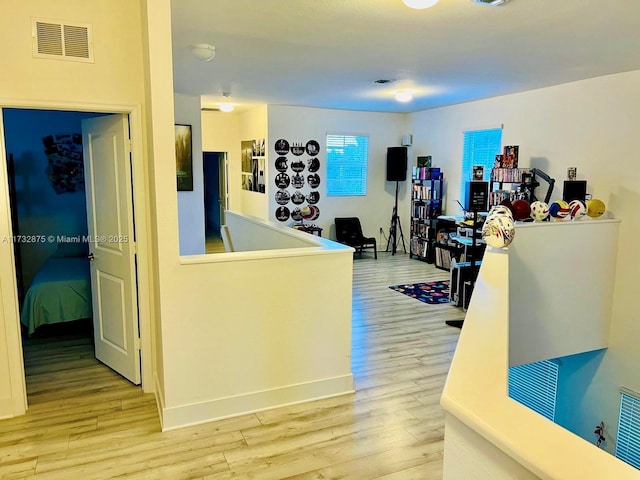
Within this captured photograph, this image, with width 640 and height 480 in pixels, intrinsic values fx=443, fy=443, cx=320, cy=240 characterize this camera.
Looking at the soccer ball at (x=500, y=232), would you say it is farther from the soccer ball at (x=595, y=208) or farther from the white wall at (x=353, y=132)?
the white wall at (x=353, y=132)

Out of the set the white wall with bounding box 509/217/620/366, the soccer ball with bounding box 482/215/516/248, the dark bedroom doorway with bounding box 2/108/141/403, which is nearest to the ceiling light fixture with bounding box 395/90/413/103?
the white wall with bounding box 509/217/620/366

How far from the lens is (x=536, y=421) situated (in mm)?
957

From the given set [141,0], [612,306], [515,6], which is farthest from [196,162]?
[612,306]

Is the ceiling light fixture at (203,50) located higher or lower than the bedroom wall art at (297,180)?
higher

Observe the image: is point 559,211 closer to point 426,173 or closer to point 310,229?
point 426,173

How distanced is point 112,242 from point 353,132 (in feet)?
19.7

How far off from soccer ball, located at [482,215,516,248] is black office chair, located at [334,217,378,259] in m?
5.35

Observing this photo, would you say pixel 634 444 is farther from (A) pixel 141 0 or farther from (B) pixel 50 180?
(B) pixel 50 180

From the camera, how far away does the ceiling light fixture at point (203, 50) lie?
387cm

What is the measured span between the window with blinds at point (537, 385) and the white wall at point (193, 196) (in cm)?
482

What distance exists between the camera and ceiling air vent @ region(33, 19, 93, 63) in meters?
2.78

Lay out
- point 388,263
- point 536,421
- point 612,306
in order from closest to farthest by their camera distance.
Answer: point 536,421
point 612,306
point 388,263

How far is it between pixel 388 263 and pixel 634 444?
4328 mm

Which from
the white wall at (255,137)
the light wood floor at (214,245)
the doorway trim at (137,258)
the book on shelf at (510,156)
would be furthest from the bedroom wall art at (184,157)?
the book on shelf at (510,156)
